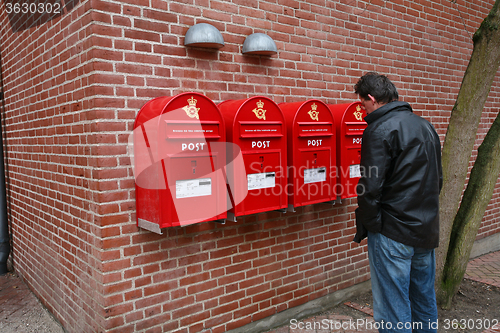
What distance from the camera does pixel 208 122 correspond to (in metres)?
2.74

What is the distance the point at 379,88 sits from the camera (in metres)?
2.84

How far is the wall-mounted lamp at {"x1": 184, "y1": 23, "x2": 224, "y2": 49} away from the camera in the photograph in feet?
10.1

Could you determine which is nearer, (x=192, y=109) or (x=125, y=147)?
(x=192, y=109)

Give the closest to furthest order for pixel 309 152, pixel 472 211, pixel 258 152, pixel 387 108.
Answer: pixel 387 108 → pixel 258 152 → pixel 309 152 → pixel 472 211

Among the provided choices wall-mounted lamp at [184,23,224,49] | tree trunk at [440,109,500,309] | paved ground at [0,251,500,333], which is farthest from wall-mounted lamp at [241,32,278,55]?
tree trunk at [440,109,500,309]

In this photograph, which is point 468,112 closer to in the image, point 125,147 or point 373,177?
point 373,177

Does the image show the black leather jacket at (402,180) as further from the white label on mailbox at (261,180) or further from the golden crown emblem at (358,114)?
the golden crown emblem at (358,114)

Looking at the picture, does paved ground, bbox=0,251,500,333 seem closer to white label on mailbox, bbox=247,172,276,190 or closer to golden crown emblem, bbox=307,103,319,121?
white label on mailbox, bbox=247,172,276,190

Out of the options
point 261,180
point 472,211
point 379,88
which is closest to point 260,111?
point 261,180

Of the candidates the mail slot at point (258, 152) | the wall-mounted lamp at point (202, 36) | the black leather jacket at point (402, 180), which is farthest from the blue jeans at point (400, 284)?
the wall-mounted lamp at point (202, 36)

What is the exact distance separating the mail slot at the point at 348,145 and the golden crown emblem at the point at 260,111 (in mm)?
955

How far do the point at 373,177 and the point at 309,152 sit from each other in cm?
83

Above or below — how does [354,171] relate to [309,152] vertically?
below

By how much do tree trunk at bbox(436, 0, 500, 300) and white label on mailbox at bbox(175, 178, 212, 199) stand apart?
2669 millimetres
